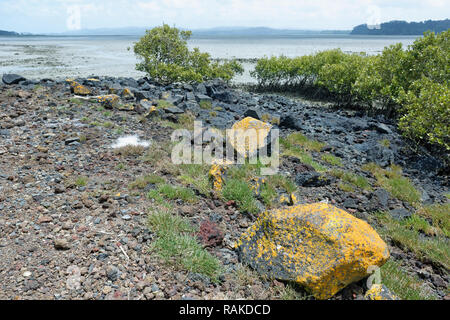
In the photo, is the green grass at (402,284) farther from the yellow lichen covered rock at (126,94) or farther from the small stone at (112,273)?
the yellow lichen covered rock at (126,94)

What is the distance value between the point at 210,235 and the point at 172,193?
6.26 feet

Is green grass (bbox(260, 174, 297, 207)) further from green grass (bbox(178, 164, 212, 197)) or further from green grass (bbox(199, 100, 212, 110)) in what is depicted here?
green grass (bbox(199, 100, 212, 110))

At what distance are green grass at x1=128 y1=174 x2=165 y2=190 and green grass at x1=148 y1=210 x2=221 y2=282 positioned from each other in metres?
1.62

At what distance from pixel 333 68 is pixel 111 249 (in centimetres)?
2836

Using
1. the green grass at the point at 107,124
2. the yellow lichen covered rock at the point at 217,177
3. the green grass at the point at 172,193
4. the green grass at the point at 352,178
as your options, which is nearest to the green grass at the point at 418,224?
the green grass at the point at 352,178

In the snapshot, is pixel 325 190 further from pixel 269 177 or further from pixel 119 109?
pixel 119 109

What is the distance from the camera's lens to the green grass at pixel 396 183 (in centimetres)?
1017

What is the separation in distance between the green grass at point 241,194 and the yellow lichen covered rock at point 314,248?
167 centimetres

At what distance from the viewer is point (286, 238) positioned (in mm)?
5121

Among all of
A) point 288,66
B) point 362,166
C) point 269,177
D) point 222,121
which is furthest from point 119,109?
point 288,66

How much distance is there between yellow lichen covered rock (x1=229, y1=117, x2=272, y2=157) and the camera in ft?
35.9

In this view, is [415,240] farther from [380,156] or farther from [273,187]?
[380,156]

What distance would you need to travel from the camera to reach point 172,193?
742cm

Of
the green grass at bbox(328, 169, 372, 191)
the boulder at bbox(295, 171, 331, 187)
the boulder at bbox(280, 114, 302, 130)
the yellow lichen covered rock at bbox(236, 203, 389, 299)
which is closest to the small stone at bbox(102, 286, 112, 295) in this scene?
the yellow lichen covered rock at bbox(236, 203, 389, 299)
